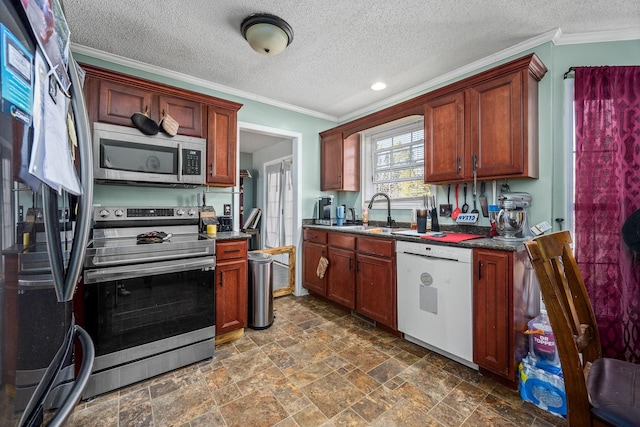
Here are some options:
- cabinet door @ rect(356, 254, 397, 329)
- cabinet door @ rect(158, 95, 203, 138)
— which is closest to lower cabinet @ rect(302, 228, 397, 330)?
cabinet door @ rect(356, 254, 397, 329)

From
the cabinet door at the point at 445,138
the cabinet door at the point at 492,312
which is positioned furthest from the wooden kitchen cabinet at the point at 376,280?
the cabinet door at the point at 445,138

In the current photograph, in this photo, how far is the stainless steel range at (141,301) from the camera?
5.65ft

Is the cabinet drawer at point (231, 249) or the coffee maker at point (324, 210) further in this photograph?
the coffee maker at point (324, 210)

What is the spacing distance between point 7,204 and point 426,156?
2.71 meters

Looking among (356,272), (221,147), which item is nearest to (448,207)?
(356,272)

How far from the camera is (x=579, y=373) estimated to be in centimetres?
95

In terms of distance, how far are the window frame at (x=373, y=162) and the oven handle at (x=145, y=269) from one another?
216 cm

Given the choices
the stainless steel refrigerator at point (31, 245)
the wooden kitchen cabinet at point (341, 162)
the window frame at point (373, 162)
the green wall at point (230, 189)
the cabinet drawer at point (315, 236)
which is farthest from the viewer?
the wooden kitchen cabinet at point (341, 162)

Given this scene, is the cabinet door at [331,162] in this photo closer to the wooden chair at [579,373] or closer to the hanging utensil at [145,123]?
the hanging utensil at [145,123]

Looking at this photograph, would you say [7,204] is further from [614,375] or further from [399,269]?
[399,269]

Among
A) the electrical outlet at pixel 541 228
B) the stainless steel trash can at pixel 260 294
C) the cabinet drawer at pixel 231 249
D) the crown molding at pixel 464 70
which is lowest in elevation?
the stainless steel trash can at pixel 260 294

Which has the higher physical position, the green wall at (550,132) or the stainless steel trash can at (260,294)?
the green wall at (550,132)

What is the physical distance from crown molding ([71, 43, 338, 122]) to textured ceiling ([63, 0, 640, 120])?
43 millimetres

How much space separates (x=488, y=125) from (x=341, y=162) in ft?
5.75
